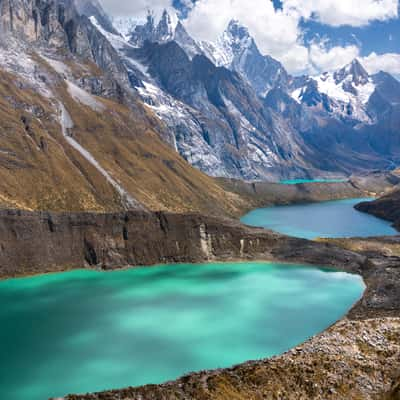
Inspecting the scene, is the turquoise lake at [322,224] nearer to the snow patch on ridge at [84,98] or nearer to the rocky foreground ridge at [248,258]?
the rocky foreground ridge at [248,258]

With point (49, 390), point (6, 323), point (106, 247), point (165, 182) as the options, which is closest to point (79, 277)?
point (106, 247)

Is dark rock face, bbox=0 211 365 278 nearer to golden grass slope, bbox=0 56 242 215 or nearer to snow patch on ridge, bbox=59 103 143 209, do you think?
golden grass slope, bbox=0 56 242 215

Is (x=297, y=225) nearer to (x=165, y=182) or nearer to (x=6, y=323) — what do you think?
(x=165, y=182)

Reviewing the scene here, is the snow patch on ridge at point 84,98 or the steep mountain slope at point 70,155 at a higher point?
the snow patch on ridge at point 84,98

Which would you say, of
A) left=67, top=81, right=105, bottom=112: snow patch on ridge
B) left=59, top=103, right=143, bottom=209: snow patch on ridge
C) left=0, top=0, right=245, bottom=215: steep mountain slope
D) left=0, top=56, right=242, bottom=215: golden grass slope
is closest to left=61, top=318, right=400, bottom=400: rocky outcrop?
left=0, top=0, right=245, bottom=215: steep mountain slope

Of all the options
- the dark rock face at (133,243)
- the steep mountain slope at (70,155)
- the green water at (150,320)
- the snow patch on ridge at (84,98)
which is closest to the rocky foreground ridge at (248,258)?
the dark rock face at (133,243)

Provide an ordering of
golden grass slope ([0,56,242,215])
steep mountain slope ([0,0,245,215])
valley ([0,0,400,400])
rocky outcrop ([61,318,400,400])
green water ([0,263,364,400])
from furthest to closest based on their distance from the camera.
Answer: steep mountain slope ([0,0,245,215]) → golden grass slope ([0,56,242,215]) → green water ([0,263,364,400]) → valley ([0,0,400,400]) → rocky outcrop ([61,318,400,400])
